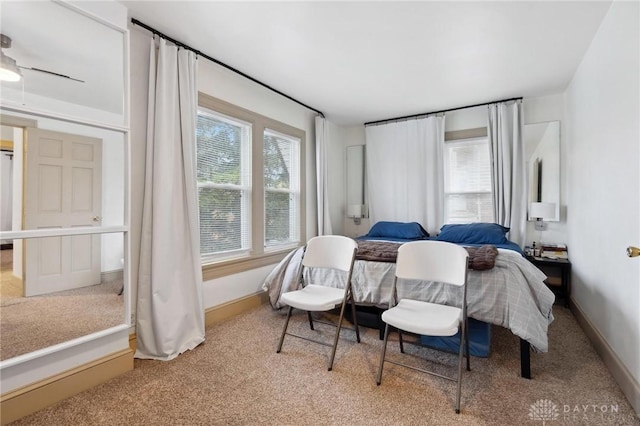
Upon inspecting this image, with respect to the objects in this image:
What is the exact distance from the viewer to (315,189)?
14.3 ft

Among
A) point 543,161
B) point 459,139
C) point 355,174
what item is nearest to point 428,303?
point 543,161

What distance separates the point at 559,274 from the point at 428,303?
255cm

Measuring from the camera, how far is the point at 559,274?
362 cm

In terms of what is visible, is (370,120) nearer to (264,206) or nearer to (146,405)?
(264,206)

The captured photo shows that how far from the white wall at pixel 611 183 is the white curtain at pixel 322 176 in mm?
2825

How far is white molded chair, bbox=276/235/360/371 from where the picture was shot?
86.1 inches

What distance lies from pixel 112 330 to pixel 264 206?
6.28 ft

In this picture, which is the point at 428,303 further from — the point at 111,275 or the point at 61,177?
the point at 61,177

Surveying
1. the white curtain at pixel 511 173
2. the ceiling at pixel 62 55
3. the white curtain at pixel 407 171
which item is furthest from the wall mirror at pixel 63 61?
the white curtain at pixel 511 173

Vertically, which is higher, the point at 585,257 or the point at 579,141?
the point at 579,141

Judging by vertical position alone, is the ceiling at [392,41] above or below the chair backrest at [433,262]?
above

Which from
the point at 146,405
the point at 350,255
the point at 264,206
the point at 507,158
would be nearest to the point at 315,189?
the point at 264,206

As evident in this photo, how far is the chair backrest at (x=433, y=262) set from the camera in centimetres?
203

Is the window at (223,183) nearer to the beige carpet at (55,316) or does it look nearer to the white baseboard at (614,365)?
the beige carpet at (55,316)
